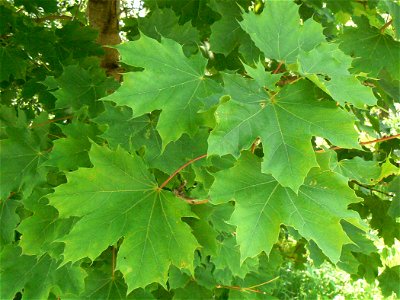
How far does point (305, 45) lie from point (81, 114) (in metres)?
0.81

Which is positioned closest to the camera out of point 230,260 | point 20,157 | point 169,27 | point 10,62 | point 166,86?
point 166,86

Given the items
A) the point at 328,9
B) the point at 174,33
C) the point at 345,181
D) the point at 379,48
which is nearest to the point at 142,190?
the point at 345,181

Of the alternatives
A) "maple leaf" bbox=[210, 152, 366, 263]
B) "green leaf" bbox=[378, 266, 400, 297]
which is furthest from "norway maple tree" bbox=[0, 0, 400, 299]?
"green leaf" bbox=[378, 266, 400, 297]

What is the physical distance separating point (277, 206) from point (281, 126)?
0.67ft

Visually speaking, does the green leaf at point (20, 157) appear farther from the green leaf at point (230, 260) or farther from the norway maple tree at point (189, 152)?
the green leaf at point (230, 260)

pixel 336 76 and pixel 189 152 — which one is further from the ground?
pixel 336 76

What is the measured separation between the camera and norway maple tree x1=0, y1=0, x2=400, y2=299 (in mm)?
1145

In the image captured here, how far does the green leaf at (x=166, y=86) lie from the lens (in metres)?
1.25

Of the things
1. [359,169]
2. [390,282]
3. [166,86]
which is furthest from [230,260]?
[390,282]

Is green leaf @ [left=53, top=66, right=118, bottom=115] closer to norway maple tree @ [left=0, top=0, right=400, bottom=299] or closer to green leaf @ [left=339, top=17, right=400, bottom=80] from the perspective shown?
norway maple tree @ [left=0, top=0, right=400, bottom=299]

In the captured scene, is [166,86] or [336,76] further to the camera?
[166,86]

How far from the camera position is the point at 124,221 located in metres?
1.32

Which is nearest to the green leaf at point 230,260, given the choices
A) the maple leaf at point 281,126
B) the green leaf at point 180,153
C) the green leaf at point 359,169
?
the green leaf at point 359,169

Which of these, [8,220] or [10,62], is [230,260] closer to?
[8,220]
